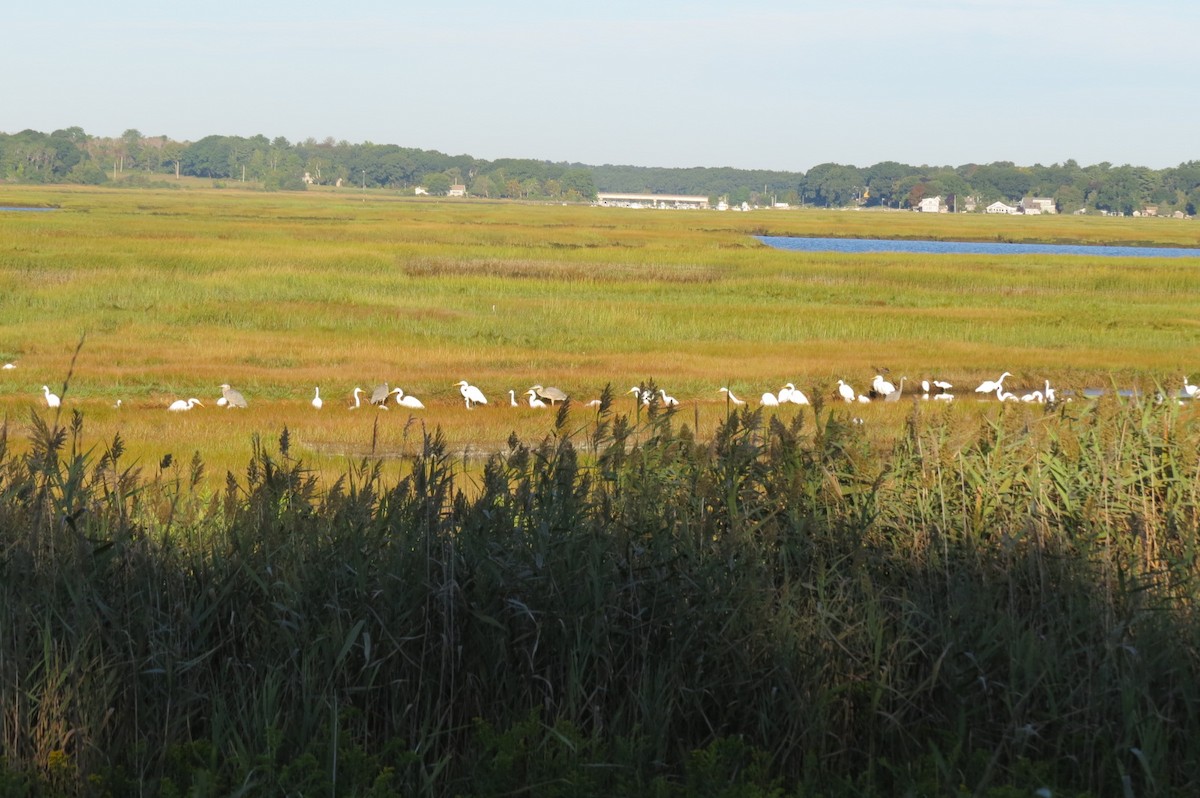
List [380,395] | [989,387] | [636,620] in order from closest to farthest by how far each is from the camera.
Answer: [636,620]
[380,395]
[989,387]

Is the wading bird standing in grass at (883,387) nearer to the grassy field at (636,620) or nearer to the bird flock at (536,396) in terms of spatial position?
the bird flock at (536,396)

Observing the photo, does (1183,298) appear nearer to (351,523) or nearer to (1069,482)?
(1069,482)

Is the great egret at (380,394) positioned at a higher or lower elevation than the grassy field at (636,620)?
lower

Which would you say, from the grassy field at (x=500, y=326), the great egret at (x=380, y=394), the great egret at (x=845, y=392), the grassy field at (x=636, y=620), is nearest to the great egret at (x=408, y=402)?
the great egret at (x=380, y=394)

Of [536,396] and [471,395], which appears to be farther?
[536,396]

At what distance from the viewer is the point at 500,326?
31.2m

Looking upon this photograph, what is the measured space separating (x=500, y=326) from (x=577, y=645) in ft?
87.5

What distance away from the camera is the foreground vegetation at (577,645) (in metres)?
4.14

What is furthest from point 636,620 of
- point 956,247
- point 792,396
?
point 956,247

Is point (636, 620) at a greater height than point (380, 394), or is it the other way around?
point (636, 620)

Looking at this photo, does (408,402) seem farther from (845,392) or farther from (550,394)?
(845,392)

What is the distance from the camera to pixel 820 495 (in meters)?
6.41

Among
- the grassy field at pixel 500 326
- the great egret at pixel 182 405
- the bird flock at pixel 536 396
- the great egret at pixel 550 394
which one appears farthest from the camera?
the great egret at pixel 550 394

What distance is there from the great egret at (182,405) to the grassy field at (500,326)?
0.43 m
